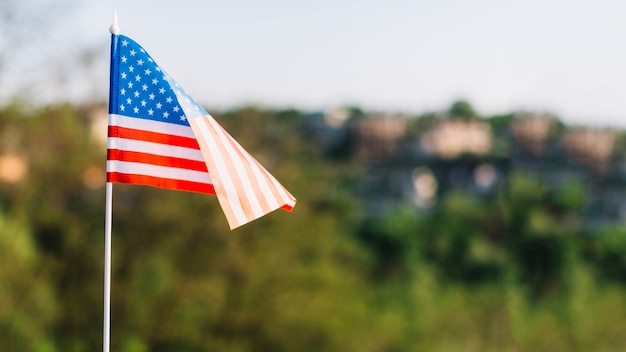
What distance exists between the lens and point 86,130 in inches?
707

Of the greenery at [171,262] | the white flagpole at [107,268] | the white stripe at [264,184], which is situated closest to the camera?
the white flagpole at [107,268]

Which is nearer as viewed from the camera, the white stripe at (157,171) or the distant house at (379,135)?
the white stripe at (157,171)

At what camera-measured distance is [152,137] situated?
4.73 metres

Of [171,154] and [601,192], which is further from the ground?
[171,154]

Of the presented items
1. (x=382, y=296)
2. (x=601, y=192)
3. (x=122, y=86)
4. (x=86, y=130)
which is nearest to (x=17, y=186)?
(x=86, y=130)

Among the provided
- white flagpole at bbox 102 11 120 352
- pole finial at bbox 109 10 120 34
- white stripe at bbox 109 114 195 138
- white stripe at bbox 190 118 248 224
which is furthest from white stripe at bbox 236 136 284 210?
pole finial at bbox 109 10 120 34

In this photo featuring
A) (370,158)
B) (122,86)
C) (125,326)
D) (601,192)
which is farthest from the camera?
(370,158)

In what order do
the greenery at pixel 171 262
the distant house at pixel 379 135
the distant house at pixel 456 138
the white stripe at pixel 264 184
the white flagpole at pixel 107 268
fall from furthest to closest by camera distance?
the distant house at pixel 379 135, the distant house at pixel 456 138, the greenery at pixel 171 262, the white stripe at pixel 264 184, the white flagpole at pixel 107 268

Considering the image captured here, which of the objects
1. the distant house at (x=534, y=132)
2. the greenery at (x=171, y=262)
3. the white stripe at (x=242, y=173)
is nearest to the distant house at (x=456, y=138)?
the distant house at (x=534, y=132)

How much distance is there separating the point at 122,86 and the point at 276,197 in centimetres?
114

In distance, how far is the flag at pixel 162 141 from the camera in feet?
15.4

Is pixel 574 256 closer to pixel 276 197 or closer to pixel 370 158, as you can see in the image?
pixel 370 158

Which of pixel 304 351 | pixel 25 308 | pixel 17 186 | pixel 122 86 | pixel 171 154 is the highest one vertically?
pixel 122 86

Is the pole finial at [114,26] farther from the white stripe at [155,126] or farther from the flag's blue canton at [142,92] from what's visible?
the white stripe at [155,126]
